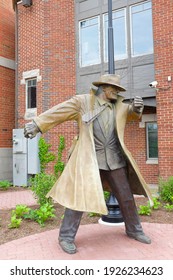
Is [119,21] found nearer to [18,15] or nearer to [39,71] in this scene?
[39,71]

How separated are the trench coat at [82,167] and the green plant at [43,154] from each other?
7192mm

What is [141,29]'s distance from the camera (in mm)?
10195

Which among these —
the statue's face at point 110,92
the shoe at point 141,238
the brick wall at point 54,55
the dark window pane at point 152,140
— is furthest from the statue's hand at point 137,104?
the dark window pane at point 152,140

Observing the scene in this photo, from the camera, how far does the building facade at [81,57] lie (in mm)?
10109

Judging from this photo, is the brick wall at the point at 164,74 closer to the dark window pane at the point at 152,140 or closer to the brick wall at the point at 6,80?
the dark window pane at the point at 152,140

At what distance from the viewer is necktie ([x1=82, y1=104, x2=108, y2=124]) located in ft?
13.0

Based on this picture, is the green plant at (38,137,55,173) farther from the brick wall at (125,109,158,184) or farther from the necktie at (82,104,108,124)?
the necktie at (82,104,108,124)

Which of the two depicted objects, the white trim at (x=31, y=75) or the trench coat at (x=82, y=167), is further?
the white trim at (x=31, y=75)

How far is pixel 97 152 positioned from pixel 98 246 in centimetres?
138

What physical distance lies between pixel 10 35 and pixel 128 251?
39.9 ft

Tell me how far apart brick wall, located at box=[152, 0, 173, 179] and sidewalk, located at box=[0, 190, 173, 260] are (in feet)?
11.9

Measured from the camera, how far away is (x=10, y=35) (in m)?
13.4

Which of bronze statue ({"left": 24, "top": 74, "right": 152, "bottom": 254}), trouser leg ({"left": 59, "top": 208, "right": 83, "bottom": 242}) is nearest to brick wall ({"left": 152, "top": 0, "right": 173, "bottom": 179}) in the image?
bronze statue ({"left": 24, "top": 74, "right": 152, "bottom": 254})

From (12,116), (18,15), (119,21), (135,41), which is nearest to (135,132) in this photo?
(135,41)
